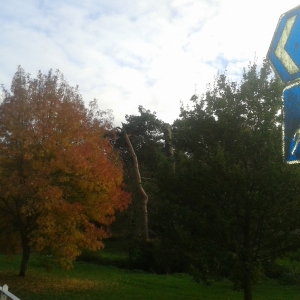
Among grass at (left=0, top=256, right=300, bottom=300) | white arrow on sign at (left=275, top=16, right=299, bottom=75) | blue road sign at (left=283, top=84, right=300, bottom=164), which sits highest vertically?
white arrow on sign at (left=275, top=16, right=299, bottom=75)

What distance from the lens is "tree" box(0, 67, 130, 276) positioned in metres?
16.6

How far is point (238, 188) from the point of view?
11508mm

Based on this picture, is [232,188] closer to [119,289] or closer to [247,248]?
[247,248]

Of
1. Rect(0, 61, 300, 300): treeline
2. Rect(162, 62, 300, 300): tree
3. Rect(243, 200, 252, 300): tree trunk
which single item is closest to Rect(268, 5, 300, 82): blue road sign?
Rect(0, 61, 300, 300): treeline

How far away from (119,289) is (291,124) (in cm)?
1785

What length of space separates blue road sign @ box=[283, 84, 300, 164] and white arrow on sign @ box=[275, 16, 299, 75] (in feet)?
0.25

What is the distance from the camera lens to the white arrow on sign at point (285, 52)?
174 cm

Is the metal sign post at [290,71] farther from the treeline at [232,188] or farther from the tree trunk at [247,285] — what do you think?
the tree trunk at [247,285]

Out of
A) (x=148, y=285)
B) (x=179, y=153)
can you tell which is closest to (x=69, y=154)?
(x=179, y=153)

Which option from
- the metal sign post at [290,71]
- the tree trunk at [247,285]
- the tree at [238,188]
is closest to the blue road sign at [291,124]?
the metal sign post at [290,71]

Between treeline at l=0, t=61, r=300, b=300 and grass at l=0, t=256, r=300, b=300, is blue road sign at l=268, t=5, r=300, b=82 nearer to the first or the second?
treeline at l=0, t=61, r=300, b=300

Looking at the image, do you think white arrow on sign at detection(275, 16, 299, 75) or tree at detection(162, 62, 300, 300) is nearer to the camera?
white arrow on sign at detection(275, 16, 299, 75)

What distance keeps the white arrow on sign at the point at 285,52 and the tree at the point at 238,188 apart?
364 inches

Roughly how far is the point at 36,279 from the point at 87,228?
4.18 m
